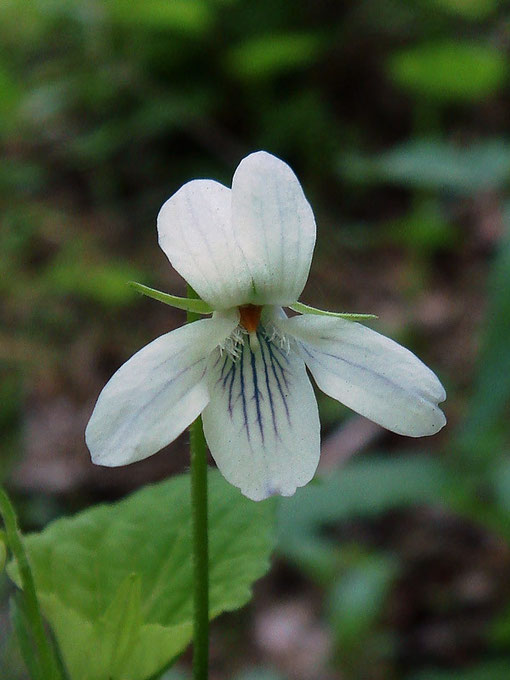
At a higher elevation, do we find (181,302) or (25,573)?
(181,302)

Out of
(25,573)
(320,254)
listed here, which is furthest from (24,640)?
(320,254)

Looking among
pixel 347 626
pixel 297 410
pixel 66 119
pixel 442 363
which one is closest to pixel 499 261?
pixel 442 363

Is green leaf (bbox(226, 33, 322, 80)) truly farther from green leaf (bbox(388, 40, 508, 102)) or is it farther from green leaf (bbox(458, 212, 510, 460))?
green leaf (bbox(458, 212, 510, 460))

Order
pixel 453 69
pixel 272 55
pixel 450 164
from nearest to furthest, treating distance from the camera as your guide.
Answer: pixel 450 164
pixel 453 69
pixel 272 55

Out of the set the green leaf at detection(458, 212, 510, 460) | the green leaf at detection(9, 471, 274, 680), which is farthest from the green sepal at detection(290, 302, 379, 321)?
the green leaf at detection(458, 212, 510, 460)

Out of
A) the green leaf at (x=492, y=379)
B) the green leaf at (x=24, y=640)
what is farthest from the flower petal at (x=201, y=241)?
the green leaf at (x=492, y=379)

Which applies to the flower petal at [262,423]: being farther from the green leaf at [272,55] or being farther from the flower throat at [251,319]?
the green leaf at [272,55]

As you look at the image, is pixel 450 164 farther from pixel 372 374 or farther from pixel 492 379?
pixel 372 374
